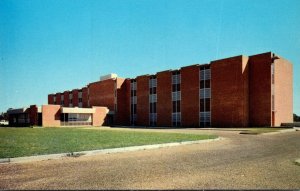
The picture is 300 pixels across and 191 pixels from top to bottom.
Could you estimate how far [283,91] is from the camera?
45156mm

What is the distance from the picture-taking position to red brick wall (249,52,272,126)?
41.1 meters

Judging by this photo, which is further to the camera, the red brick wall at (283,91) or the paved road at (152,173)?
the red brick wall at (283,91)

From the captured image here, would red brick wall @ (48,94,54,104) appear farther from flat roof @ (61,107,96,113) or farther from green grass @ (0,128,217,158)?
green grass @ (0,128,217,158)

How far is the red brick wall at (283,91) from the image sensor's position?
4263 cm

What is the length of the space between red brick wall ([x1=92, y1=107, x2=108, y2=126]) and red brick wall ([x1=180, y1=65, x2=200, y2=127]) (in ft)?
63.0

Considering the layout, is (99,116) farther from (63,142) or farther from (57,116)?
(63,142)

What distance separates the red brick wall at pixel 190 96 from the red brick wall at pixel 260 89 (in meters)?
9.70

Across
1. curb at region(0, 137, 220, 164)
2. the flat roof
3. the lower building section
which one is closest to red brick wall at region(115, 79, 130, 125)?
the lower building section

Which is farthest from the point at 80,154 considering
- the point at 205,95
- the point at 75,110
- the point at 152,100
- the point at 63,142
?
the point at 152,100

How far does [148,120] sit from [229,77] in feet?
69.7

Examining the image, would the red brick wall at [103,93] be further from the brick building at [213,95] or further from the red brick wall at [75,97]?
the red brick wall at [75,97]

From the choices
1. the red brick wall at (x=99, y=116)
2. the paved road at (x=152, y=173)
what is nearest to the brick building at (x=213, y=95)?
the red brick wall at (x=99, y=116)

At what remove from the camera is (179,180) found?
706 cm

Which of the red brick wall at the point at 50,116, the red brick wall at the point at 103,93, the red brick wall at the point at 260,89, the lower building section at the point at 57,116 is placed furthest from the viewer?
the red brick wall at the point at 103,93
